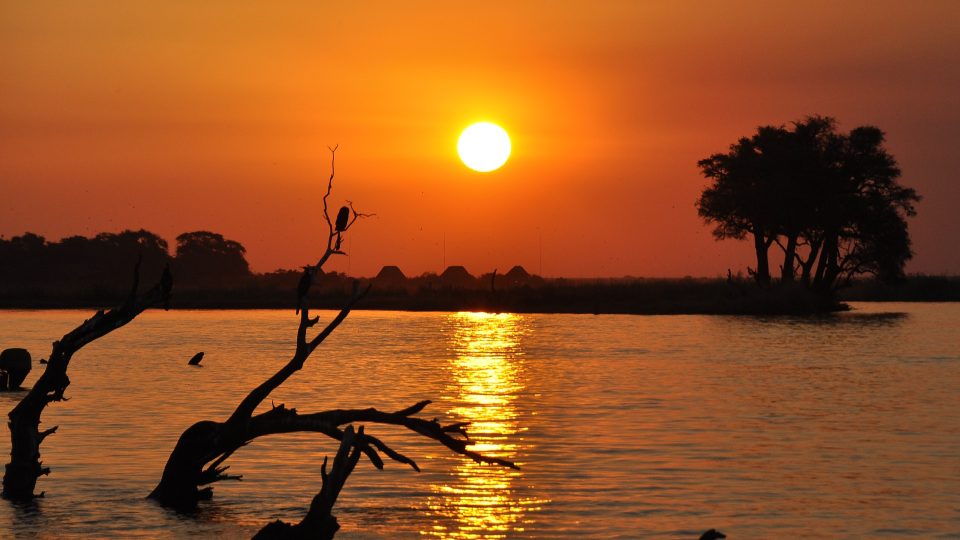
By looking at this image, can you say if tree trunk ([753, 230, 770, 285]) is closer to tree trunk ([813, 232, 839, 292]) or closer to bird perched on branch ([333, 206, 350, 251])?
tree trunk ([813, 232, 839, 292])

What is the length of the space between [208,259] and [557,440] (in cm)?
17232

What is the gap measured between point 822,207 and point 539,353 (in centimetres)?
4545

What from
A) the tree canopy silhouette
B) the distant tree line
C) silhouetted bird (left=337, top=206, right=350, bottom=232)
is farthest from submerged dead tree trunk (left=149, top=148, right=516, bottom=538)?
the distant tree line

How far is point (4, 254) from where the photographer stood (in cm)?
17675

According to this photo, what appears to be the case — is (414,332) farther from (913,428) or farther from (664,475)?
(664,475)

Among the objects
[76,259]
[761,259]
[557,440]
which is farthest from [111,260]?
[557,440]

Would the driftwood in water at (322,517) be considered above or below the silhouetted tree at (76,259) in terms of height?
below

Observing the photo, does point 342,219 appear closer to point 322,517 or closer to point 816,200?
point 322,517

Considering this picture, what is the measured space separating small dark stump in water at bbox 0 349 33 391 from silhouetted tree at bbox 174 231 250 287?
152139 mm

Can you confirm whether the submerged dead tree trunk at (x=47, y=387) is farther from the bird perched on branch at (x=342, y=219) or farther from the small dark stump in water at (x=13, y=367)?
the small dark stump in water at (x=13, y=367)

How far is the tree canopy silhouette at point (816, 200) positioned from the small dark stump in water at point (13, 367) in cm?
6818

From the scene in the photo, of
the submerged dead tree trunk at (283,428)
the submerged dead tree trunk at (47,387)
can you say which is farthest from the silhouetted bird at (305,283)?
the submerged dead tree trunk at (47,387)

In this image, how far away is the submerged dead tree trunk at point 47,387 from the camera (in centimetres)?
1964

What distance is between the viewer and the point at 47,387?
2034cm
